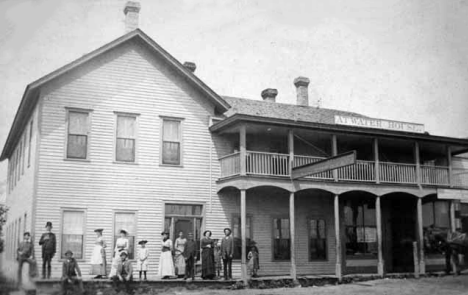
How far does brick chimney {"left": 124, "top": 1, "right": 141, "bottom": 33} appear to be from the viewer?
Result: 24.5m

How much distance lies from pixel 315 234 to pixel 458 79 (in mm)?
10856

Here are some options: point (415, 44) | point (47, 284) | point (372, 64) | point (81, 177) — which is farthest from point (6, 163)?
point (415, 44)

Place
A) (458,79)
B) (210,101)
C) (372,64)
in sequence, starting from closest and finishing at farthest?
(458,79), (372,64), (210,101)

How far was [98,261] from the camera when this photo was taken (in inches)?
800

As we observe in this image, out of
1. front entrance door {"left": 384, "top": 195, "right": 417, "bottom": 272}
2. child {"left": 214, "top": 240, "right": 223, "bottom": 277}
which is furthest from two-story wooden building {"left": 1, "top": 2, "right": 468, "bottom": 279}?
child {"left": 214, "top": 240, "right": 223, "bottom": 277}

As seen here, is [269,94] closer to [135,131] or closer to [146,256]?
[135,131]

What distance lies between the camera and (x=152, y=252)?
22125 mm

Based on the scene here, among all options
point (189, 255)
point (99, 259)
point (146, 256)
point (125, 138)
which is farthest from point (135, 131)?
point (189, 255)

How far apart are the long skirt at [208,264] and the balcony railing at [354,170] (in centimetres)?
328

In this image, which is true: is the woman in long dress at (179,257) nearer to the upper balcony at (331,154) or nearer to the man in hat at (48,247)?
the upper balcony at (331,154)

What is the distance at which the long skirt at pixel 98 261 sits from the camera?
20328 millimetres

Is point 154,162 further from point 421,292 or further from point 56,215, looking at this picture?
point 421,292

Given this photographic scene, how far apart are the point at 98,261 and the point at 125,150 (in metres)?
4.34

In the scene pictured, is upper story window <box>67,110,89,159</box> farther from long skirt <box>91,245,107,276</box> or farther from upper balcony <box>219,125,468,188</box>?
upper balcony <box>219,125,468,188</box>
